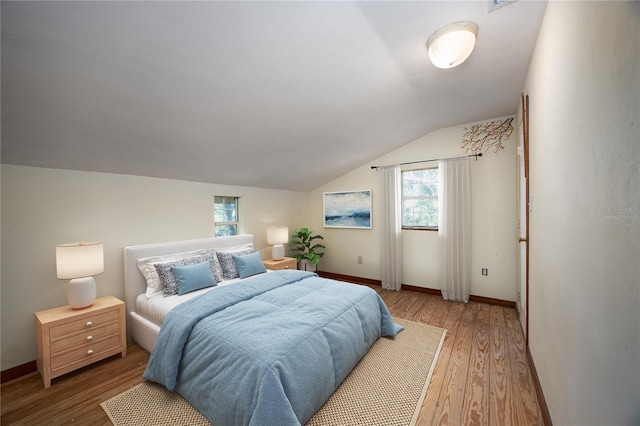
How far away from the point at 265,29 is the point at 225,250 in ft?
8.71

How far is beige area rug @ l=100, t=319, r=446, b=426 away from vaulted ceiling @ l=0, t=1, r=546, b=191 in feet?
6.71

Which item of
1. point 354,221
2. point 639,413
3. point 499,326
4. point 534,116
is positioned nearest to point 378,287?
point 354,221

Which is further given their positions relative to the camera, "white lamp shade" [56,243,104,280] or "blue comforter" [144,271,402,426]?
"white lamp shade" [56,243,104,280]

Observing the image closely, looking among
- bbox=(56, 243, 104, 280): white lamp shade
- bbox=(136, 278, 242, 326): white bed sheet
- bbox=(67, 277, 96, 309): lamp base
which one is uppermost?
bbox=(56, 243, 104, 280): white lamp shade

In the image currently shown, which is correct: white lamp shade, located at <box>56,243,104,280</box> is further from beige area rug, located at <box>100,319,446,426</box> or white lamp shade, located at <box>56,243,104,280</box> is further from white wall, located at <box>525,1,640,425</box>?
white wall, located at <box>525,1,640,425</box>

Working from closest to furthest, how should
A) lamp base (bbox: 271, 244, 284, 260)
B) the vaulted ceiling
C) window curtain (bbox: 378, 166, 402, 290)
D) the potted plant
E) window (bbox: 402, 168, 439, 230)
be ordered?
the vaulted ceiling, window (bbox: 402, 168, 439, 230), window curtain (bbox: 378, 166, 402, 290), lamp base (bbox: 271, 244, 284, 260), the potted plant

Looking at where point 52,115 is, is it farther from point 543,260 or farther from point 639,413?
point 543,260

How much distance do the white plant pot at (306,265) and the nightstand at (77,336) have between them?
293cm

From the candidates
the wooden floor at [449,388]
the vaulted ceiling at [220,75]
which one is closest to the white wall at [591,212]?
the wooden floor at [449,388]

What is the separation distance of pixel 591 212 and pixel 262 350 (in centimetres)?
166

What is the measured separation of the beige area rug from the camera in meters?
1.62

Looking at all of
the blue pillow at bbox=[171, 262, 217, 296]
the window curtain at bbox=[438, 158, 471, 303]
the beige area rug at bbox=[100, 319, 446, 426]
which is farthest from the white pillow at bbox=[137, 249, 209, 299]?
the window curtain at bbox=[438, 158, 471, 303]

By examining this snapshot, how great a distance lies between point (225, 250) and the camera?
340cm

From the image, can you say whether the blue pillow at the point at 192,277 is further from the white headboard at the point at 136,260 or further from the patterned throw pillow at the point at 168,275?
the white headboard at the point at 136,260
